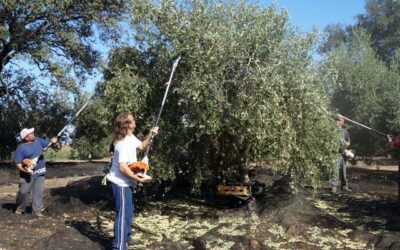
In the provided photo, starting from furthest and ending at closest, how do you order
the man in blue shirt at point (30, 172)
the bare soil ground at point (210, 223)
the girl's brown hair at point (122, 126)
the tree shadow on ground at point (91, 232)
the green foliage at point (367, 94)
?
the green foliage at point (367, 94), the man in blue shirt at point (30, 172), the tree shadow on ground at point (91, 232), the bare soil ground at point (210, 223), the girl's brown hair at point (122, 126)

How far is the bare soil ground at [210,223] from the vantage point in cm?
662

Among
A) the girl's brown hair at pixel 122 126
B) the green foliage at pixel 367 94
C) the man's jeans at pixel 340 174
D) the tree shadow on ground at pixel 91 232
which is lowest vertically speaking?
the tree shadow on ground at pixel 91 232

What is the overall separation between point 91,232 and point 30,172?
6.23 feet

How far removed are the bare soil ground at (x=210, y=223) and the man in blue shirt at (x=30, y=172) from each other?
259 mm

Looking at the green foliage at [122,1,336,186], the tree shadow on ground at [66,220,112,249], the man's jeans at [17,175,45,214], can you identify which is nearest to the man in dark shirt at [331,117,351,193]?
the green foliage at [122,1,336,186]

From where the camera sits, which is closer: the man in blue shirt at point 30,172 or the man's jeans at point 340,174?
the man in blue shirt at point 30,172

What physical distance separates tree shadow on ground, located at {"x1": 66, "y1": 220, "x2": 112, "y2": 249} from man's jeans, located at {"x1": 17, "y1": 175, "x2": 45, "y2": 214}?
82 centimetres

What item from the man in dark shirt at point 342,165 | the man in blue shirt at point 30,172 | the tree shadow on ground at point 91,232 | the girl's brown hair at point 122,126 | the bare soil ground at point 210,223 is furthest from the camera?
the man in dark shirt at point 342,165

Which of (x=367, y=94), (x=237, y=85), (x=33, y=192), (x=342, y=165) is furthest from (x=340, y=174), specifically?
(x=367, y=94)

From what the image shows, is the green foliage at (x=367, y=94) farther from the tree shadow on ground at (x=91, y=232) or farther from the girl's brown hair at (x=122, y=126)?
the girl's brown hair at (x=122, y=126)

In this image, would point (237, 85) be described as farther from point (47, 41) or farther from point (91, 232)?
point (47, 41)

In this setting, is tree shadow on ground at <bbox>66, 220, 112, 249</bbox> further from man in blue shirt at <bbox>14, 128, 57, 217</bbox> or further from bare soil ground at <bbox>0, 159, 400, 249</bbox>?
man in blue shirt at <bbox>14, 128, 57, 217</bbox>

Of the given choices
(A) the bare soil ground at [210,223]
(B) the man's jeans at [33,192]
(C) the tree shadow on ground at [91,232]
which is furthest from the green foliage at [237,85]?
(B) the man's jeans at [33,192]

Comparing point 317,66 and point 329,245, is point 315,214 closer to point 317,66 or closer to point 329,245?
point 329,245
